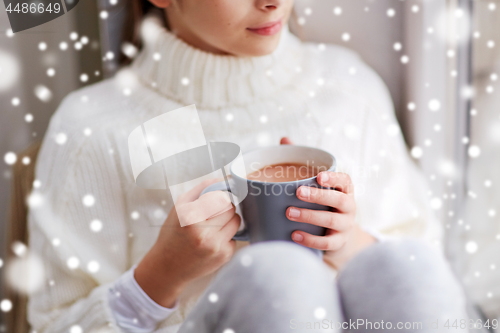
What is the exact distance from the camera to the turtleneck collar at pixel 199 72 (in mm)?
331

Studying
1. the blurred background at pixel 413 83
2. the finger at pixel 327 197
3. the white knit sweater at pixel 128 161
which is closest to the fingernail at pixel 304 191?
the finger at pixel 327 197

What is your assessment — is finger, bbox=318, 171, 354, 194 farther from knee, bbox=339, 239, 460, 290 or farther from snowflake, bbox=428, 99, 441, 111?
snowflake, bbox=428, 99, 441, 111

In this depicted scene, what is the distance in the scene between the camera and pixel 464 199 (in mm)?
400

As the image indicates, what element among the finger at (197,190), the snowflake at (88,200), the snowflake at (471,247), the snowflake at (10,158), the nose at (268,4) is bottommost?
the snowflake at (471,247)

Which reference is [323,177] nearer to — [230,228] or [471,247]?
[230,228]

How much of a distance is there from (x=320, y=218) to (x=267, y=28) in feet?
0.57

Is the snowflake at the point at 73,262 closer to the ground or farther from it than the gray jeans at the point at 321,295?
closer to the ground

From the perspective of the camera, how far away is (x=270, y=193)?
237 millimetres

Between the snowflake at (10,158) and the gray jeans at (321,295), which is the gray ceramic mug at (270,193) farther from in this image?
the snowflake at (10,158)

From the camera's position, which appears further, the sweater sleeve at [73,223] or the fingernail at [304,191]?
the sweater sleeve at [73,223]

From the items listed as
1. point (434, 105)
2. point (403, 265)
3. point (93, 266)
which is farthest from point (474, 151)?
point (93, 266)

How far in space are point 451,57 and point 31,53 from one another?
413mm

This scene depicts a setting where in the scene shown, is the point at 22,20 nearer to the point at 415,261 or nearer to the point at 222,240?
the point at 222,240

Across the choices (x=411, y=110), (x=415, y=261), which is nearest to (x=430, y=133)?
(x=411, y=110)
